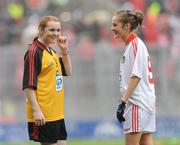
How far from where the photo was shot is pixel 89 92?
18359 mm

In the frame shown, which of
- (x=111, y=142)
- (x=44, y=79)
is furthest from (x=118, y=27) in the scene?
(x=111, y=142)

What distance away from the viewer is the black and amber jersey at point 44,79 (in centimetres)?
936

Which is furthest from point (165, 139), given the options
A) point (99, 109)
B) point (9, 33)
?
point (9, 33)

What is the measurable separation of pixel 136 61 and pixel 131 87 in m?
0.33

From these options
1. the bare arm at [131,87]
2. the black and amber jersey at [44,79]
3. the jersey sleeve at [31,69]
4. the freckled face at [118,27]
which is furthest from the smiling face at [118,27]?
the jersey sleeve at [31,69]

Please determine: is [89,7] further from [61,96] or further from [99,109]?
[61,96]

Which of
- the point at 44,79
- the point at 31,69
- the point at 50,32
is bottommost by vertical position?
the point at 44,79

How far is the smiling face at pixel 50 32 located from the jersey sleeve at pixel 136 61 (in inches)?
36.7

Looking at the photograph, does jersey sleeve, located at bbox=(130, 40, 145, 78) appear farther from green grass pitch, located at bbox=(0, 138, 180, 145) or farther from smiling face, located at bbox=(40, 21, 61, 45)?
green grass pitch, located at bbox=(0, 138, 180, 145)

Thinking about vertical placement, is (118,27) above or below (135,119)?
above

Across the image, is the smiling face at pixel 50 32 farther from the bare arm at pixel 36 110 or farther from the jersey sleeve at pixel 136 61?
the jersey sleeve at pixel 136 61

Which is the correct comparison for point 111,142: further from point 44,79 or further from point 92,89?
point 44,79

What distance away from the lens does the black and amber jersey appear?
9.36 m

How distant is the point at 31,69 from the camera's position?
30.6ft
